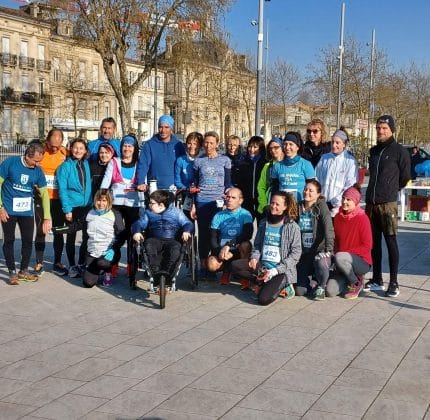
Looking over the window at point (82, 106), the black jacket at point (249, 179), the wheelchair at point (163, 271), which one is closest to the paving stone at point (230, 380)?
the wheelchair at point (163, 271)

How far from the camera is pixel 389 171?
7.22 m

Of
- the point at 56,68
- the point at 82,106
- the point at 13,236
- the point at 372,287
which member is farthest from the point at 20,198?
the point at 56,68

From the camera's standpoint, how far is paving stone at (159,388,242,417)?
13.8 feet

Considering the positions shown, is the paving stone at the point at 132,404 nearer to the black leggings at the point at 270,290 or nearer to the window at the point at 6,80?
the black leggings at the point at 270,290

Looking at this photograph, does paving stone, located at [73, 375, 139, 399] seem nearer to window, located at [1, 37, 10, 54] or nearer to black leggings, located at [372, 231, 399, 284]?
black leggings, located at [372, 231, 399, 284]

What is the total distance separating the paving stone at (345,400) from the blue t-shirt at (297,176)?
336cm

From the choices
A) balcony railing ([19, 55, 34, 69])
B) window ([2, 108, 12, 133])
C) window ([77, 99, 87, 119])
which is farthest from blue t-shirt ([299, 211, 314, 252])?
balcony railing ([19, 55, 34, 69])

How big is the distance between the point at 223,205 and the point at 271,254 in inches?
40.4

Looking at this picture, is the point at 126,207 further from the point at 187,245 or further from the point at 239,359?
the point at 239,359

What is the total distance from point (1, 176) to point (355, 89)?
3055cm

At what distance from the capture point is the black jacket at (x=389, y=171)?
7215 mm

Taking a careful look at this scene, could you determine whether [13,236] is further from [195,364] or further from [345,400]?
[345,400]

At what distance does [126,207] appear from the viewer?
8227 mm

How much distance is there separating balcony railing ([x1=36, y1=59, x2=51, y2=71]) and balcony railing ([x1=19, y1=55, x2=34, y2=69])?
87 centimetres
